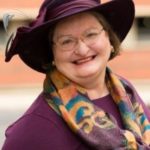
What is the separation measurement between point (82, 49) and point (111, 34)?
256 mm

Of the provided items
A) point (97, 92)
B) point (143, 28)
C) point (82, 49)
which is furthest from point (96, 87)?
point (143, 28)

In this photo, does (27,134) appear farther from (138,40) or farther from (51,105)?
(138,40)

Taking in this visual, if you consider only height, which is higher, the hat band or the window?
the hat band

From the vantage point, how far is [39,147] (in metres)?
2.32

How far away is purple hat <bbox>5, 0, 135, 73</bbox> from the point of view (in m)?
2.38

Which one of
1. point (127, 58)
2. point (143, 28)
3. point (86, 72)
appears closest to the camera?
point (86, 72)

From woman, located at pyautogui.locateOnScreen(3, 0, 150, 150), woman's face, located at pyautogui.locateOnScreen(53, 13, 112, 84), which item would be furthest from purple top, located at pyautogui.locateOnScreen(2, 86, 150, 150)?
woman's face, located at pyautogui.locateOnScreen(53, 13, 112, 84)

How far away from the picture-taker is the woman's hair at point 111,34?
2.48m

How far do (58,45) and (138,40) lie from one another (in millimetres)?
9337

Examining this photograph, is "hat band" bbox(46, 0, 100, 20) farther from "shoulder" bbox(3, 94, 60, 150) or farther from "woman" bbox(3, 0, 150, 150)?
"shoulder" bbox(3, 94, 60, 150)

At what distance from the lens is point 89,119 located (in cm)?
240

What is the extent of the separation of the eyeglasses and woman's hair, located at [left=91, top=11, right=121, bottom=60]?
0.25ft

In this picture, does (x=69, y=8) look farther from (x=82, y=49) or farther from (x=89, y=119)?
(x=89, y=119)

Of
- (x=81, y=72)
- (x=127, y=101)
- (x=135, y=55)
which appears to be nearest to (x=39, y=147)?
(x=81, y=72)
